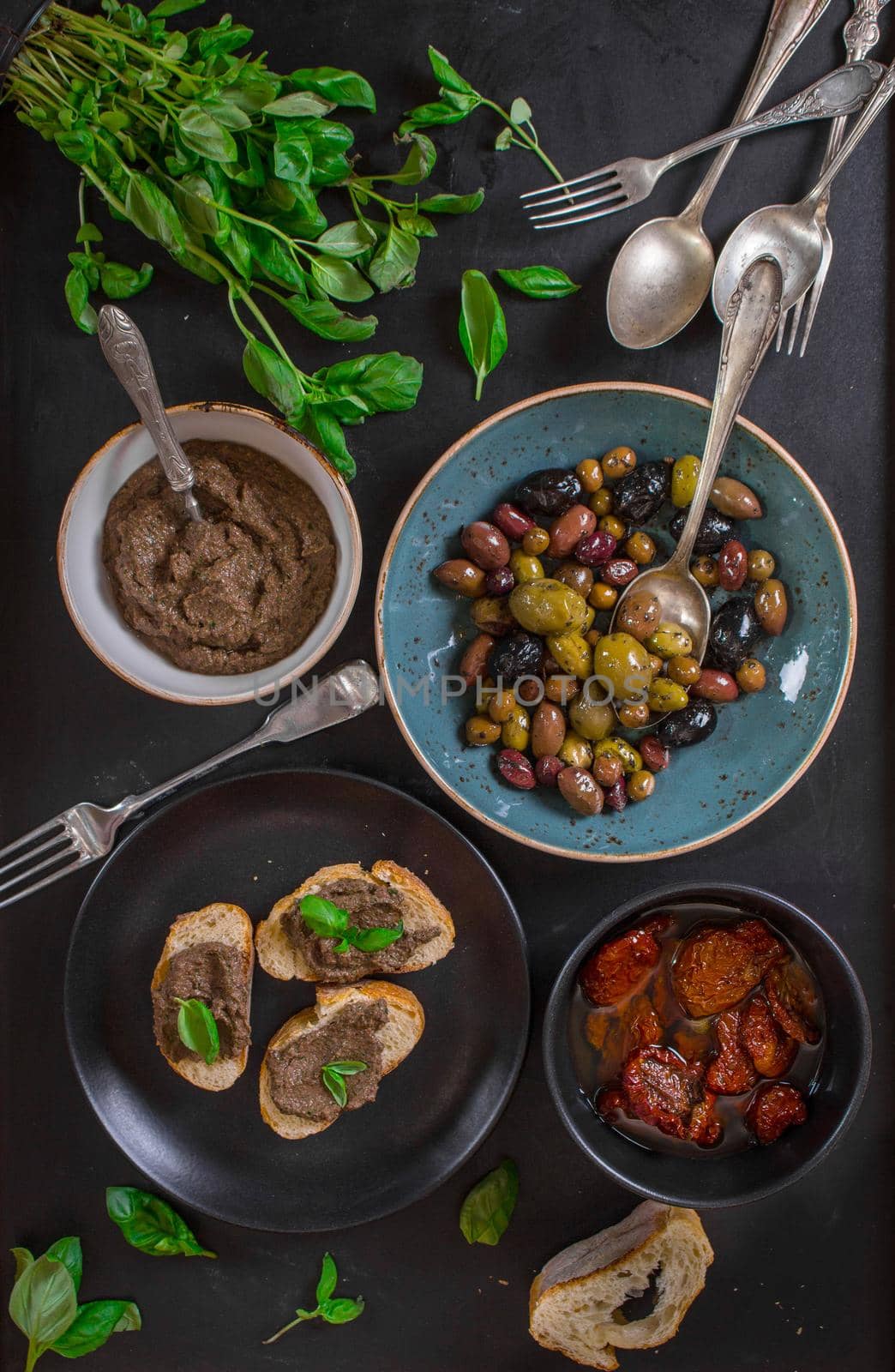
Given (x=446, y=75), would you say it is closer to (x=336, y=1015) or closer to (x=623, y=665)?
(x=623, y=665)

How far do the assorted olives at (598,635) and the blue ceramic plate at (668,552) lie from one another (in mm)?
27

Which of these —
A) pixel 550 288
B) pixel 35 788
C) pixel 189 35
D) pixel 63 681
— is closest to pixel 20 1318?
pixel 35 788

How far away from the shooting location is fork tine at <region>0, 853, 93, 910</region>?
5.34 feet

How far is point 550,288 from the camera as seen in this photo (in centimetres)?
166

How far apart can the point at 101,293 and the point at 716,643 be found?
48.2 inches

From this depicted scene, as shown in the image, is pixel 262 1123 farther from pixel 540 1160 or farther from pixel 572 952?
pixel 572 952

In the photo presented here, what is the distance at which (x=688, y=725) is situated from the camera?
1615 mm

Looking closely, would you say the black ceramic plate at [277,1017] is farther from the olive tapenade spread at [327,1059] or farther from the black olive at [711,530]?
the black olive at [711,530]

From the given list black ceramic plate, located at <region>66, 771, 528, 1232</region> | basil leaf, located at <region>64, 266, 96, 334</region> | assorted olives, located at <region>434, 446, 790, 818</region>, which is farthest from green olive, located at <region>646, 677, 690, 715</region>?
basil leaf, located at <region>64, 266, 96, 334</region>

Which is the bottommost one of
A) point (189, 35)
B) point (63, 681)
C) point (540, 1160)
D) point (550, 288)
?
point (540, 1160)

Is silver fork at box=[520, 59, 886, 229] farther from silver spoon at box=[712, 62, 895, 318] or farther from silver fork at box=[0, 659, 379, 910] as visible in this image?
silver fork at box=[0, 659, 379, 910]

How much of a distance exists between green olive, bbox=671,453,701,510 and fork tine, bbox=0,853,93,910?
1199mm

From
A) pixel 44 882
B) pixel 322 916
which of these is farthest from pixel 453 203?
pixel 44 882

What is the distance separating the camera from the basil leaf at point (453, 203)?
1.62 metres
